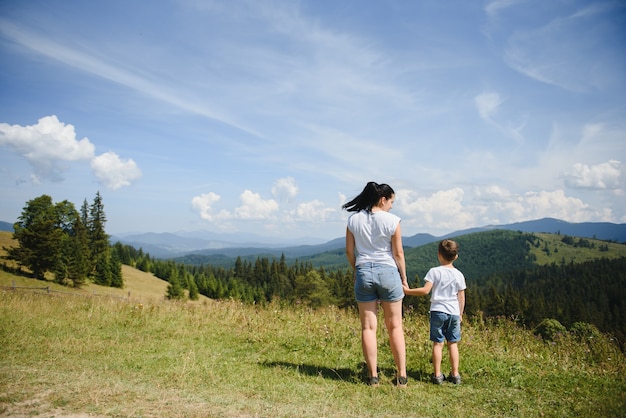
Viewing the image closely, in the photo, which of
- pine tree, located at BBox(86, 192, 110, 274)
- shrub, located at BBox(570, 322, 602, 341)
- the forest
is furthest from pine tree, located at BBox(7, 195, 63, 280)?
shrub, located at BBox(570, 322, 602, 341)

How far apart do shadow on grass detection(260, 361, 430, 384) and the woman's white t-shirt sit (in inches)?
73.2

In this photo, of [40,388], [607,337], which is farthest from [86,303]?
[607,337]

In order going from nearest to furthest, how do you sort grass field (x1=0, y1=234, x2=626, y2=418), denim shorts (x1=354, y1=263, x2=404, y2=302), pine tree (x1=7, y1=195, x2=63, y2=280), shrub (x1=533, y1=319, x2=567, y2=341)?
grass field (x1=0, y1=234, x2=626, y2=418) < denim shorts (x1=354, y1=263, x2=404, y2=302) < shrub (x1=533, y1=319, x2=567, y2=341) < pine tree (x1=7, y1=195, x2=63, y2=280)

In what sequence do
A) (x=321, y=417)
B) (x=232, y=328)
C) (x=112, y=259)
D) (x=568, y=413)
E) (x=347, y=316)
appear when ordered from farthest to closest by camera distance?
(x=112, y=259), (x=347, y=316), (x=232, y=328), (x=568, y=413), (x=321, y=417)

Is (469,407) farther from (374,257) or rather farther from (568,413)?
(374,257)

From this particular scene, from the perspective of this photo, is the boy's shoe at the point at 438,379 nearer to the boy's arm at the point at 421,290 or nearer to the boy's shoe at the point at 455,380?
the boy's shoe at the point at 455,380

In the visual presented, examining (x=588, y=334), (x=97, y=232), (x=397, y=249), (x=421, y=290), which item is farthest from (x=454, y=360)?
(x=97, y=232)

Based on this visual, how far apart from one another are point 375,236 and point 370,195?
2.09ft

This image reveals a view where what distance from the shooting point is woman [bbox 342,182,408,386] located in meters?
4.96

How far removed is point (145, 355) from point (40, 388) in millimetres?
2013

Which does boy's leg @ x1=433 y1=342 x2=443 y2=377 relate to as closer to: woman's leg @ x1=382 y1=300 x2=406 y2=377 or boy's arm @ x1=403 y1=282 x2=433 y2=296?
woman's leg @ x1=382 y1=300 x2=406 y2=377

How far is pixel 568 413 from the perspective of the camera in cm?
416

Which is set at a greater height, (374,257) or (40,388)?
(374,257)

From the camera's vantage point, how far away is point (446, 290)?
5312 mm
